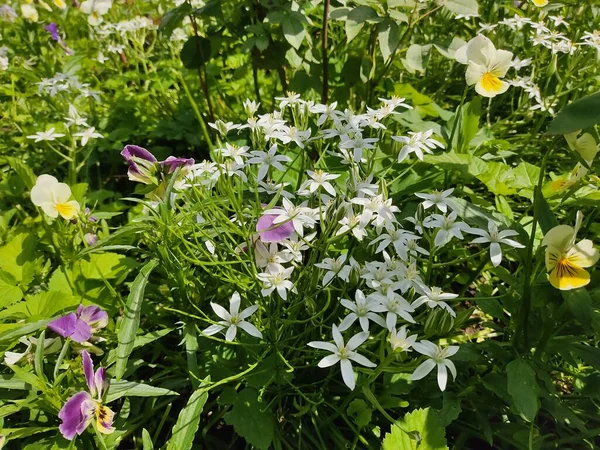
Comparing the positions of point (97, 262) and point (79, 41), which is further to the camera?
point (79, 41)

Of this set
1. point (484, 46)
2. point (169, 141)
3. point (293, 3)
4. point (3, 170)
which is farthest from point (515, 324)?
point (3, 170)

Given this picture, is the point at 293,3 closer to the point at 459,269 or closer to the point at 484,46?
the point at 484,46

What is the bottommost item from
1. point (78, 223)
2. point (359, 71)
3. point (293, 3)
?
point (78, 223)

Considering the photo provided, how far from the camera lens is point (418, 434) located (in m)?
0.94

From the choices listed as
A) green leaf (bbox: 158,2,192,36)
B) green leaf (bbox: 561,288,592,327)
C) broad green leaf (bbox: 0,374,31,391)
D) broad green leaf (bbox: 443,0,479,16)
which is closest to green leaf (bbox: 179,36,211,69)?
green leaf (bbox: 158,2,192,36)

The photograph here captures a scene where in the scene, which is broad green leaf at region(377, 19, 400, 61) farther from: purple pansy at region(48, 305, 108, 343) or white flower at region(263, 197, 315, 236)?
purple pansy at region(48, 305, 108, 343)

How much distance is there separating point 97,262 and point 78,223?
0.11 meters

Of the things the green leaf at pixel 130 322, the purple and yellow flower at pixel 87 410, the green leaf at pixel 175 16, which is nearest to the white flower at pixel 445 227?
the green leaf at pixel 130 322

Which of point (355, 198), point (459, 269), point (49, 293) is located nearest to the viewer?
point (355, 198)

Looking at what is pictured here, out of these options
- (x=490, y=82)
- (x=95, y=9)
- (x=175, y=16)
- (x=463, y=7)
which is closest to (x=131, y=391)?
(x=490, y=82)

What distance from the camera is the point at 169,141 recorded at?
2.19 m

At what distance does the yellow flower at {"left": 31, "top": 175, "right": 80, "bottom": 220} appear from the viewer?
49.9 inches

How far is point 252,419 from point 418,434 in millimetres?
335

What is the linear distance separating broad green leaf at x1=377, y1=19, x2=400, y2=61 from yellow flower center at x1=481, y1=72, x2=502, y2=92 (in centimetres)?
34
